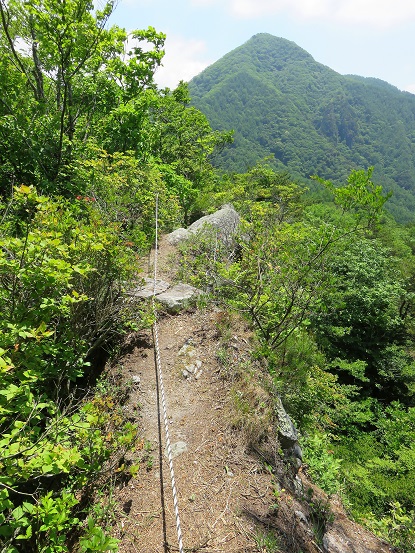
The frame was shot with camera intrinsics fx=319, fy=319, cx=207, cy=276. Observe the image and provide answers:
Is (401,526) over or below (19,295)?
below

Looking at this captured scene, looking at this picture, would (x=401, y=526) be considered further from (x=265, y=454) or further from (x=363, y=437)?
(x=363, y=437)

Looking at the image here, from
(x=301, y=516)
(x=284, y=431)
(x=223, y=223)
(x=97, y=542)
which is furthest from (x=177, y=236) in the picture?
(x=97, y=542)

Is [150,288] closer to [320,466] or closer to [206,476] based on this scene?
[206,476]

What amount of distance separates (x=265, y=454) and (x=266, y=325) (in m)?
2.46

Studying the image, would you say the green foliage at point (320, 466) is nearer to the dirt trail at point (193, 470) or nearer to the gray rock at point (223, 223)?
the dirt trail at point (193, 470)

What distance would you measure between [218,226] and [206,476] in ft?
26.6

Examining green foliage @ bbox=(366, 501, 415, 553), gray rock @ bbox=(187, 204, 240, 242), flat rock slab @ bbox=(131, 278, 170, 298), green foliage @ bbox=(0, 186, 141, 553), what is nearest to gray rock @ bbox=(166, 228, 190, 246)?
gray rock @ bbox=(187, 204, 240, 242)

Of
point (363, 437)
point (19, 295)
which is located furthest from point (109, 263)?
point (363, 437)

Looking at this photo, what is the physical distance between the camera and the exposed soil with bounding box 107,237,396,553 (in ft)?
9.61

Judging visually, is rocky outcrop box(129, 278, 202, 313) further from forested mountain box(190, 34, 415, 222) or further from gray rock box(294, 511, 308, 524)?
forested mountain box(190, 34, 415, 222)

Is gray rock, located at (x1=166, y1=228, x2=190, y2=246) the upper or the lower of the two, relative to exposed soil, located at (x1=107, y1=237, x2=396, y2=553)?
upper

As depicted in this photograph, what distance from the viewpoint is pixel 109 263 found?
13.4 ft

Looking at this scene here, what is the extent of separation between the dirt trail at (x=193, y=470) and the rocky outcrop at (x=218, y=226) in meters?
4.67

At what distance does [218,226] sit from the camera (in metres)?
10.6
